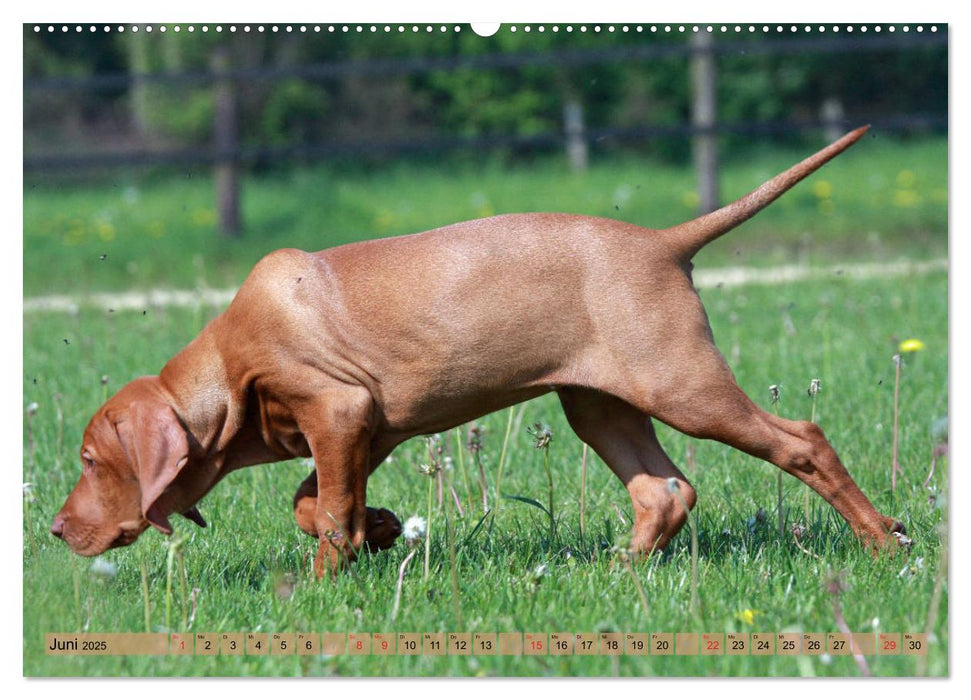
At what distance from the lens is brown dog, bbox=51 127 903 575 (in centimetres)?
372

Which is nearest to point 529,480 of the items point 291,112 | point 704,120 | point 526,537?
point 526,537

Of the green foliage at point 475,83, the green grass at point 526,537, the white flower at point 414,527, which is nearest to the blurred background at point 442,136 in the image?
the green foliage at point 475,83

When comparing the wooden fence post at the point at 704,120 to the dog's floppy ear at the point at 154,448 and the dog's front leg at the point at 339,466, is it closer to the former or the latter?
the dog's front leg at the point at 339,466

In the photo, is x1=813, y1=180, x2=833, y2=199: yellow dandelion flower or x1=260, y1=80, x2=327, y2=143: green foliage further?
x1=813, y1=180, x2=833, y2=199: yellow dandelion flower

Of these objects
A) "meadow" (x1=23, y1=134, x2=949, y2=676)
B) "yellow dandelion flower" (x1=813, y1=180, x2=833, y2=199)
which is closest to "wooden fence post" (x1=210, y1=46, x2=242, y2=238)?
"meadow" (x1=23, y1=134, x2=949, y2=676)

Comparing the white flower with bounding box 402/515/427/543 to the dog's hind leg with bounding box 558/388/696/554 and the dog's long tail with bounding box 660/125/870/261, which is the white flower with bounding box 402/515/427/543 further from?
the dog's long tail with bounding box 660/125/870/261

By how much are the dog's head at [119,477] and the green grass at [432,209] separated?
1.64 meters

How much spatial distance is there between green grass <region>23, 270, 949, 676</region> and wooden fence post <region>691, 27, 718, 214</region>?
1.17 metres

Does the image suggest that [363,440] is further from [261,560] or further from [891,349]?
[891,349]

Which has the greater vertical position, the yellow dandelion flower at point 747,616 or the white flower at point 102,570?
the white flower at point 102,570

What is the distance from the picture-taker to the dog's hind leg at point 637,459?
413 cm

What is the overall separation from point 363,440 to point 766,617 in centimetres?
126

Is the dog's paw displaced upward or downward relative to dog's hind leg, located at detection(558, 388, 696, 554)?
downward

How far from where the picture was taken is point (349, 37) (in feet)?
12.9
